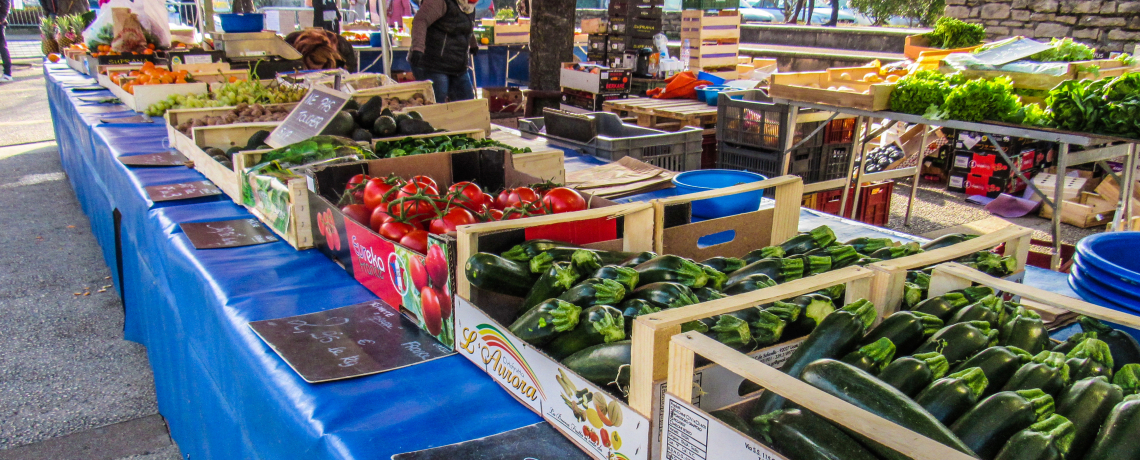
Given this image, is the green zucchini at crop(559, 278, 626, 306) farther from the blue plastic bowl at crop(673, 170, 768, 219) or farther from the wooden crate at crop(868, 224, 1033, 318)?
the blue plastic bowl at crop(673, 170, 768, 219)

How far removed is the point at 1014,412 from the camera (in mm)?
917

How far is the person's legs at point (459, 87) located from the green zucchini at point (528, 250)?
6039 mm

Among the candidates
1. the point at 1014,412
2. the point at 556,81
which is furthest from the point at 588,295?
the point at 556,81

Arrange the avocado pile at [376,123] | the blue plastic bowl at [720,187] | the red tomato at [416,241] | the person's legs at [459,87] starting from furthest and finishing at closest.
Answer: the person's legs at [459,87] < the avocado pile at [376,123] < the blue plastic bowl at [720,187] < the red tomato at [416,241]

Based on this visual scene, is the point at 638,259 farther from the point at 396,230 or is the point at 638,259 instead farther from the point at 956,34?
the point at 956,34

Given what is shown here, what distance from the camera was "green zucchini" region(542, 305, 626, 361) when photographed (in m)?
1.24

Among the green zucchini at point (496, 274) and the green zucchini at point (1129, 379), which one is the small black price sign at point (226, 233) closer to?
the green zucchini at point (496, 274)

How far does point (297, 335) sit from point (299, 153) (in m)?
1.21

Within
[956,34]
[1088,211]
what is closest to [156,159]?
[1088,211]

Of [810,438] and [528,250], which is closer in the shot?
[810,438]

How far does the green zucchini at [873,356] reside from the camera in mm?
1067

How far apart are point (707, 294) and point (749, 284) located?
9 cm

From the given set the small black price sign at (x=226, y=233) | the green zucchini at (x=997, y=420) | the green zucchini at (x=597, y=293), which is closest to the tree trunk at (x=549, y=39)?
the small black price sign at (x=226, y=233)

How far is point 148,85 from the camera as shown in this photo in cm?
510
